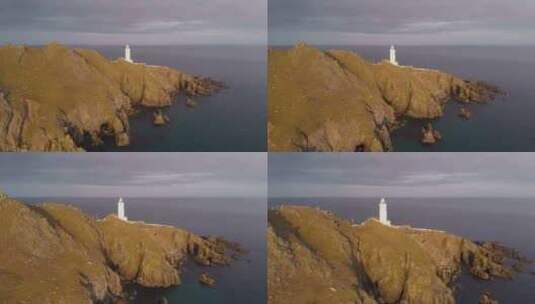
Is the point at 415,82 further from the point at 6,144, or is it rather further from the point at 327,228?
the point at 6,144

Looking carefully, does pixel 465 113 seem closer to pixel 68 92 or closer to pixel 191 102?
pixel 191 102

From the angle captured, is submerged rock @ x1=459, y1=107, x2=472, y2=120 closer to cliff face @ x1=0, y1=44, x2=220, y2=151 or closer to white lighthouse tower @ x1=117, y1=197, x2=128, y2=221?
cliff face @ x1=0, y1=44, x2=220, y2=151

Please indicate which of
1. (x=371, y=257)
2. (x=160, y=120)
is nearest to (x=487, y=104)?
(x=371, y=257)

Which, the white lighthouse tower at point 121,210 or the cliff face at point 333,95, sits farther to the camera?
the white lighthouse tower at point 121,210

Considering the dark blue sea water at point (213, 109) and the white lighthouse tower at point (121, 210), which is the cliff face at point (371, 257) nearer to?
the dark blue sea water at point (213, 109)

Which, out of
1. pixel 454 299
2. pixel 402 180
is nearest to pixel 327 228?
pixel 402 180

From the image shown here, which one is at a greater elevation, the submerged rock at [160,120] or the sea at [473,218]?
the submerged rock at [160,120]

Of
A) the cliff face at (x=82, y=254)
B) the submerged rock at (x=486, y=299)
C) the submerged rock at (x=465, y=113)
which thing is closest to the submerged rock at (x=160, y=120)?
the cliff face at (x=82, y=254)
